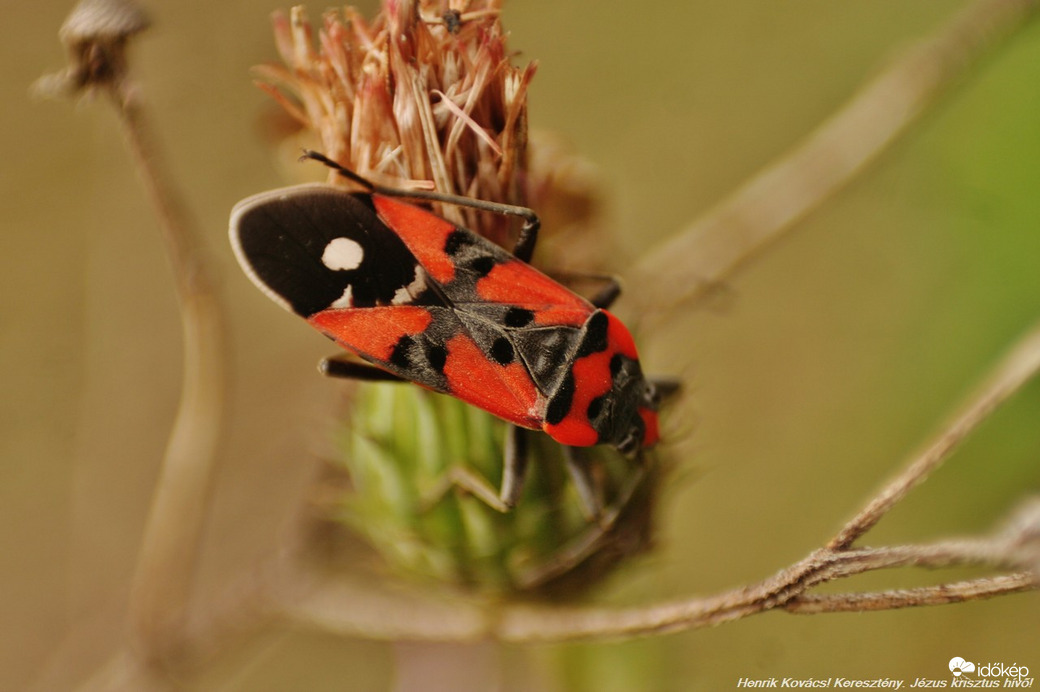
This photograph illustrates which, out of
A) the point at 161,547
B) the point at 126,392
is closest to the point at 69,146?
the point at 126,392

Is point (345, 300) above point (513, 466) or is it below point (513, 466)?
above

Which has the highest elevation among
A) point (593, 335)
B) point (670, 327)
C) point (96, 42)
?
point (96, 42)

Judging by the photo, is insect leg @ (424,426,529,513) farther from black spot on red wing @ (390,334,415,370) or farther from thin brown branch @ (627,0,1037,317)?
thin brown branch @ (627,0,1037,317)

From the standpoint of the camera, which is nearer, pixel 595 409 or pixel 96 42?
pixel 96 42

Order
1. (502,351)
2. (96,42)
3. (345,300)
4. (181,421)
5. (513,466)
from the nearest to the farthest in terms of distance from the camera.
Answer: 1. (96,42)
2. (345,300)
3. (502,351)
4. (513,466)
5. (181,421)

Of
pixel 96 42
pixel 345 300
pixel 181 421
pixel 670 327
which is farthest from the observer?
pixel 670 327

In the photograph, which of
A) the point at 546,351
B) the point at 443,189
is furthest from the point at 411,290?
the point at 546,351

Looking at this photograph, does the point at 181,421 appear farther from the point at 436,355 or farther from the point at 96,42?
the point at 96,42

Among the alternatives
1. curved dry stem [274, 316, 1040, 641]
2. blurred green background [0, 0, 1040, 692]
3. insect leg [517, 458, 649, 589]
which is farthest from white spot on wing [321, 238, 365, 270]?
blurred green background [0, 0, 1040, 692]

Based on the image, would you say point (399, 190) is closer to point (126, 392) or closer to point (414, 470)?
point (414, 470)
